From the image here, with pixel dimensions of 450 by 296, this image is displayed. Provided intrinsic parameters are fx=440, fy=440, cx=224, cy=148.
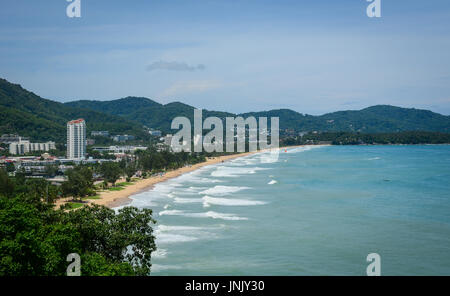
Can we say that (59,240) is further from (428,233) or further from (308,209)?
(308,209)

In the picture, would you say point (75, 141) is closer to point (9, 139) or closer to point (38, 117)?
point (9, 139)

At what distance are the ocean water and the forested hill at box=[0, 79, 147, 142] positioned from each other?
66.6 meters

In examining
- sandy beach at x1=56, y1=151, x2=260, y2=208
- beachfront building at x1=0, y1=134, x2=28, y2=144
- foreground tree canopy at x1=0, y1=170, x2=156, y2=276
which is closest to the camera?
foreground tree canopy at x1=0, y1=170, x2=156, y2=276

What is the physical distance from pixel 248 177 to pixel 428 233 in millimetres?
32354

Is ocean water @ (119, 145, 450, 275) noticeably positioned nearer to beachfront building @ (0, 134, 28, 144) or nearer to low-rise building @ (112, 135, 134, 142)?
beachfront building @ (0, 134, 28, 144)

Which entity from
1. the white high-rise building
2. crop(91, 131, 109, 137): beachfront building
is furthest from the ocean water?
crop(91, 131, 109, 137): beachfront building

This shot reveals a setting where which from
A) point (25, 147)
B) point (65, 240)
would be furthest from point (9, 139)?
point (65, 240)

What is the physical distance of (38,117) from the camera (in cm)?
12319

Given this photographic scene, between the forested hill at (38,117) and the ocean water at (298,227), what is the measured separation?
2622 inches

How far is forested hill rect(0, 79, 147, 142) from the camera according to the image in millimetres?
105438

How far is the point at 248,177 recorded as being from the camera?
192 feet

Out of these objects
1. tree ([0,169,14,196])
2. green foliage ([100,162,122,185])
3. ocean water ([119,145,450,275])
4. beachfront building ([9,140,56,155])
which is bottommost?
ocean water ([119,145,450,275])

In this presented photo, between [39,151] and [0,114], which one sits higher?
[0,114]
